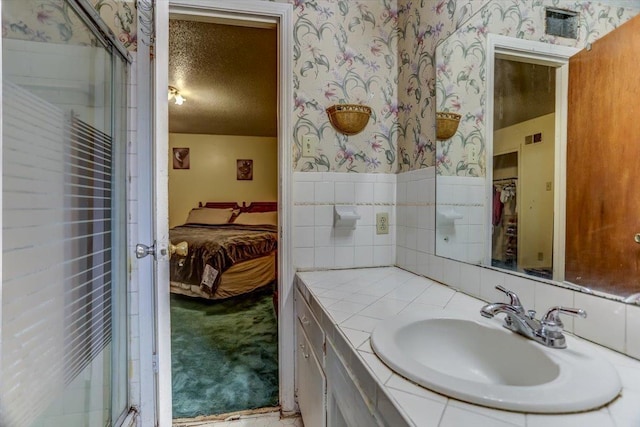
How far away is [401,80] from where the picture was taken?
1711 mm

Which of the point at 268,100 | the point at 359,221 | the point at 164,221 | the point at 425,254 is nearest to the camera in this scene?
the point at 164,221

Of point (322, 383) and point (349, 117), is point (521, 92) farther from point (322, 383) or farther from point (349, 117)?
point (322, 383)

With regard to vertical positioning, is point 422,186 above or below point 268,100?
below

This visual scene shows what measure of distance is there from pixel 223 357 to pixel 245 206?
389 cm

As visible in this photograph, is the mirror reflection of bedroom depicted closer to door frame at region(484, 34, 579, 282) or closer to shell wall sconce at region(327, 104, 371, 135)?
shell wall sconce at region(327, 104, 371, 135)

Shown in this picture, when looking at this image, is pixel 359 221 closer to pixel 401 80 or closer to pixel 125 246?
pixel 401 80

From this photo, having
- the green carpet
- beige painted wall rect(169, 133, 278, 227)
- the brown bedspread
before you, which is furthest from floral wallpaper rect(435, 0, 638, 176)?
beige painted wall rect(169, 133, 278, 227)

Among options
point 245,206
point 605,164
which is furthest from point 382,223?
point 245,206

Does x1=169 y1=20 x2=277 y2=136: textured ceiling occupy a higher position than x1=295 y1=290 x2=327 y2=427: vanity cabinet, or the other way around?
x1=169 y1=20 x2=277 y2=136: textured ceiling

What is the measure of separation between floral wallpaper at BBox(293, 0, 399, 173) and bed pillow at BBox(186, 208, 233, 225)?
3.59 meters

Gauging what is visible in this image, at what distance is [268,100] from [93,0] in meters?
2.65

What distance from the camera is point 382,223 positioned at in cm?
174

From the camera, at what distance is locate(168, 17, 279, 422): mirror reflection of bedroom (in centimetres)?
193

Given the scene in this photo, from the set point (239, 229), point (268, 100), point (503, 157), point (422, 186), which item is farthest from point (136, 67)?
point (239, 229)
